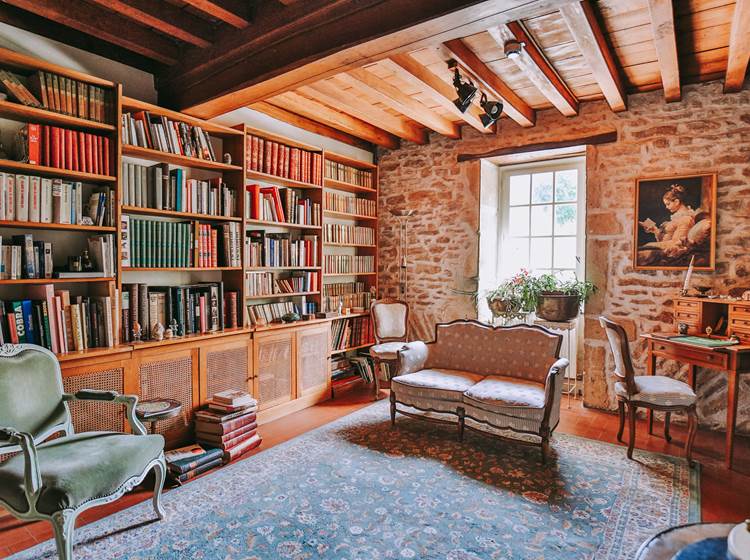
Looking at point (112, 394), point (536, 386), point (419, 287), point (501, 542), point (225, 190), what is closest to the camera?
point (501, 542)

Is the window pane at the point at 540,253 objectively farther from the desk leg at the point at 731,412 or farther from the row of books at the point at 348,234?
the desk leg at the point at 731,412

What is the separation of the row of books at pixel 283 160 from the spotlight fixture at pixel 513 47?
2219mm

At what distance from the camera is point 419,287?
5.45 m

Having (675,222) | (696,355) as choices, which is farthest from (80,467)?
(675,222)

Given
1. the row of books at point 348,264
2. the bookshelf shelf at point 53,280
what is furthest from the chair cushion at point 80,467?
the row of books at point 348,264

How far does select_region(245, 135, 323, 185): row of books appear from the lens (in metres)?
4.00

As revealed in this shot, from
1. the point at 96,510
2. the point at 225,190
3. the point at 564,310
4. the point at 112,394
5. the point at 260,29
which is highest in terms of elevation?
the point at 260,29

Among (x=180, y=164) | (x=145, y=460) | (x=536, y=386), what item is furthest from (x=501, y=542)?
(x=180, y=164)

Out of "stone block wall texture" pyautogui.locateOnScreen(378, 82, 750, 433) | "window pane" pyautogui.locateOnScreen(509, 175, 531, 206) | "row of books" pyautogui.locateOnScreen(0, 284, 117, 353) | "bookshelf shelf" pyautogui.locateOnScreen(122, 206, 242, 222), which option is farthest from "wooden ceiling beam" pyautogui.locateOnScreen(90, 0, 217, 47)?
"window pane" pyautogui.locateOnScreen(509, 175, 531, 206)

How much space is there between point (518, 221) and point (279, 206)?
9.06ft

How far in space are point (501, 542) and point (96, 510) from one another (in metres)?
2.24

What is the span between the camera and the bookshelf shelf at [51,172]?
262cm

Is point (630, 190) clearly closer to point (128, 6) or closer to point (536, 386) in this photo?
point (536, 386)

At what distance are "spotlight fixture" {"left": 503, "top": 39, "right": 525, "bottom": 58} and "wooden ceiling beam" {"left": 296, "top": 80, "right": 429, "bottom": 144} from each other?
5.04 feet
